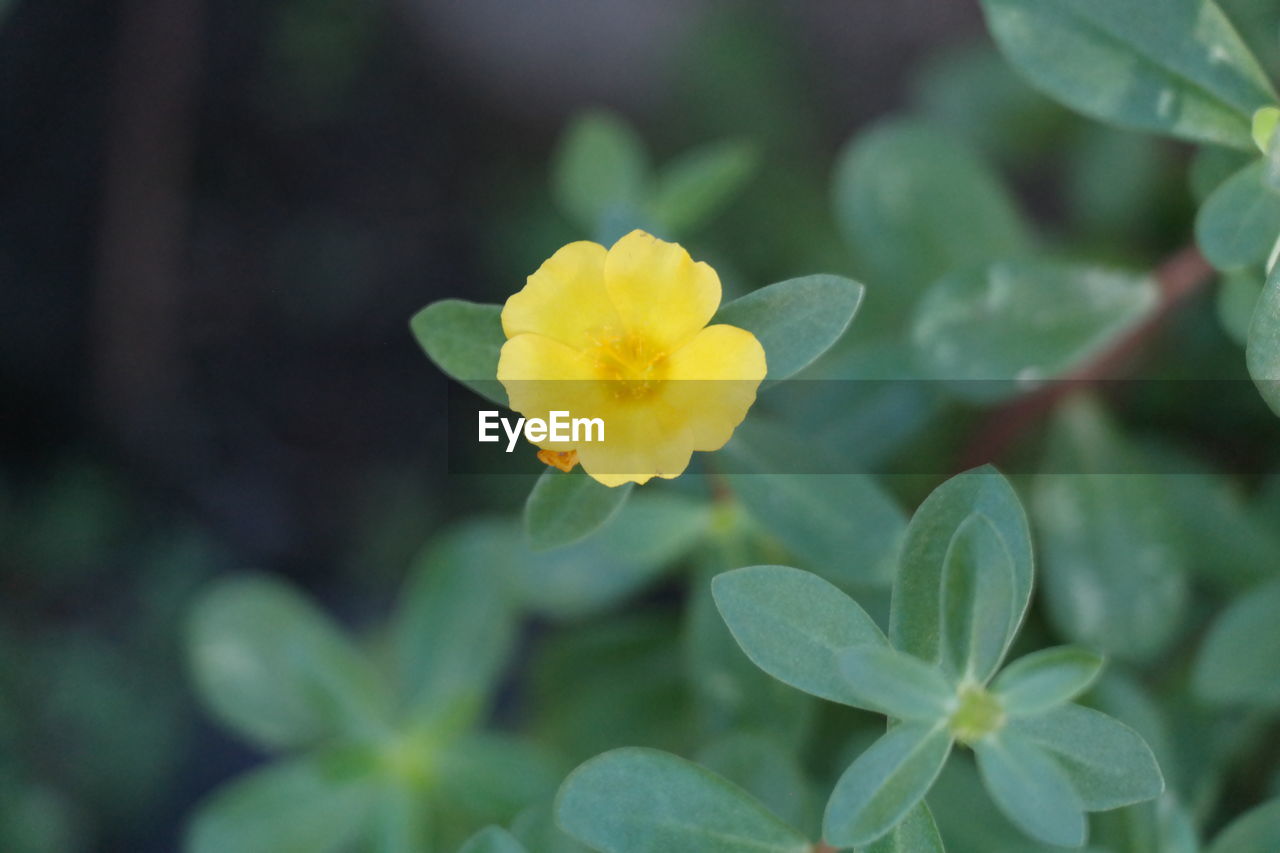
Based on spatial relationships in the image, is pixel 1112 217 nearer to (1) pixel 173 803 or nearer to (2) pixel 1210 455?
(2) pixel 1210 455

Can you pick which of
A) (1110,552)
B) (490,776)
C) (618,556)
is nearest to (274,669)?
(490,776)

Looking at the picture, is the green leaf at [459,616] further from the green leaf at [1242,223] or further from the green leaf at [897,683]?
the green leaf at [1242,223]

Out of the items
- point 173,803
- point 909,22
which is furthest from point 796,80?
point 173,803

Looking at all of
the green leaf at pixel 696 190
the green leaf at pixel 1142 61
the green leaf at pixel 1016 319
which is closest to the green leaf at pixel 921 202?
the green leaf at pixel 696 190

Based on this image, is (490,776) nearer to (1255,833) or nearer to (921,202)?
(1255,833)

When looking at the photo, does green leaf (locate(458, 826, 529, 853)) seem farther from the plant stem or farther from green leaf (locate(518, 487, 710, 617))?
the plant stem
